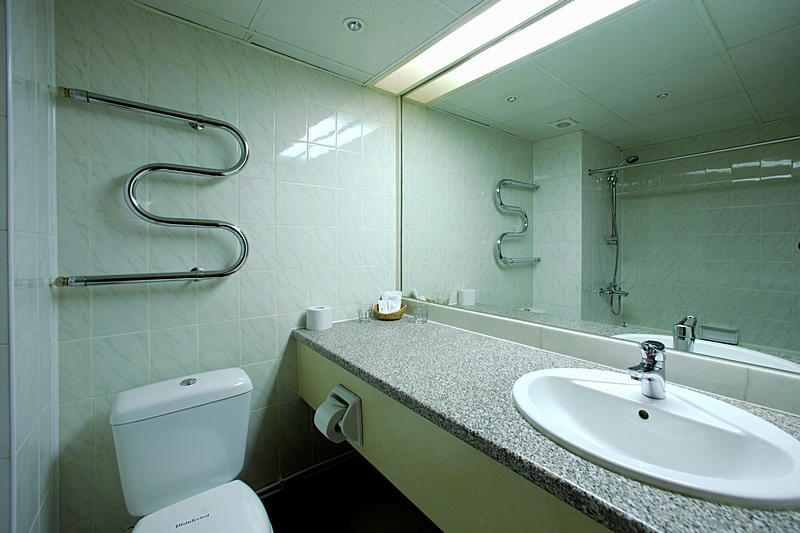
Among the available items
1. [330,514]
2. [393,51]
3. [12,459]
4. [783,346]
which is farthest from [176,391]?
[783,346]

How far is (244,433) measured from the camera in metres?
1.20

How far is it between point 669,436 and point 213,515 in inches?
47.0

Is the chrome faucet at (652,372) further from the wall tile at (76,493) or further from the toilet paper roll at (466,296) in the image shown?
the wall tile at (76,493)

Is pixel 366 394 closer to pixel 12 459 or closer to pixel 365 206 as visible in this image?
pixel 12 459

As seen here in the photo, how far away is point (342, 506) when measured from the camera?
1484 mm

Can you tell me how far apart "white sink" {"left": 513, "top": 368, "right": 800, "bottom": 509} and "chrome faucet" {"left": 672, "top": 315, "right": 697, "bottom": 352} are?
15 centimetres

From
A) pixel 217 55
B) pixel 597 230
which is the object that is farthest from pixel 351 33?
pixel 597 230

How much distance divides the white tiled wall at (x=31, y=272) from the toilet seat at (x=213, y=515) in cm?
28

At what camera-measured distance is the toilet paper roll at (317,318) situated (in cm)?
152

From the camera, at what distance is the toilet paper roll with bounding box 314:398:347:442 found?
1123 millimetres

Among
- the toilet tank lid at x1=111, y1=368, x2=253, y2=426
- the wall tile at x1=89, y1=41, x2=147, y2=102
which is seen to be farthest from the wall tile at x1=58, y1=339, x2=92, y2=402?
the wall tile at x1=89, y1=41, x2=147, y2=102

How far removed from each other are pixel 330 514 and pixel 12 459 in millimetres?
1109

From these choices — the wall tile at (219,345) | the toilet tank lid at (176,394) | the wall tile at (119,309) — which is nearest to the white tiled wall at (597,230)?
the toilet tank lid at (176,394)

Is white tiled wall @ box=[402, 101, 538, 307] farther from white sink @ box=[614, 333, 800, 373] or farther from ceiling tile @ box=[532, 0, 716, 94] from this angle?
white sink @ box=[614, 333, 800, 373]
